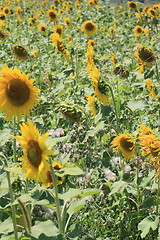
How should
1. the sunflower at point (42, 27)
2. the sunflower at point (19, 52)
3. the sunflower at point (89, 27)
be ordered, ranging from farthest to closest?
1. the sunflower at point (42, 27)
2. the sunflower at point (89, 27)
3. the sunflower at point (19, 52)

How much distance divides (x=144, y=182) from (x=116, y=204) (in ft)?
0.75

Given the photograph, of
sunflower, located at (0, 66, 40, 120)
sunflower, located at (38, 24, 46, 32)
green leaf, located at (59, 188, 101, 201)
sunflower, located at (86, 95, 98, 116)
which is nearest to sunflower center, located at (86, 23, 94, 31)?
sunflower, located at (38, 24, 46, 32)

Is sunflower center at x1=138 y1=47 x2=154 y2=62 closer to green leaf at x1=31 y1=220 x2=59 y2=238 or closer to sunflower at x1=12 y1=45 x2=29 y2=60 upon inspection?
sunflower at x1=12 y1=45 x2=29 y2=60

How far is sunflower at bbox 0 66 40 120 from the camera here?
1652 mm

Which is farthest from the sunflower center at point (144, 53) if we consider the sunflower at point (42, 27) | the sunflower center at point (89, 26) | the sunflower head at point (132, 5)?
the sunflower head at point (132, 5)

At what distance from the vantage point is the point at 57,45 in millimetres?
3629

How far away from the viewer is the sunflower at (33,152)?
132cm

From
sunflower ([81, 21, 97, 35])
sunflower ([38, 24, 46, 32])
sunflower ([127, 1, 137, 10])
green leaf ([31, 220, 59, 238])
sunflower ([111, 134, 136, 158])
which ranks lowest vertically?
green leaf ([31, 220, 59, 238])

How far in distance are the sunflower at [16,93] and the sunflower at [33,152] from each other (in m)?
0.34

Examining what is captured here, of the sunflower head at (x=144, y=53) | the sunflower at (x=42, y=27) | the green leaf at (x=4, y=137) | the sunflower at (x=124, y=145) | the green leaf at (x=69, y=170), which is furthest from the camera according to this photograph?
the sunflower at (x=42, y=27)

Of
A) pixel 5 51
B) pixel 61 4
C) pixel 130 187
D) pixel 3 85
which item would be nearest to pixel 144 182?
pixel 130 187

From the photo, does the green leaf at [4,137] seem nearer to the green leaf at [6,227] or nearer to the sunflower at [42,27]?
the green leaf at [6,227]

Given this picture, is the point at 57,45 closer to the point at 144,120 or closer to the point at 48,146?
the point at 144,120

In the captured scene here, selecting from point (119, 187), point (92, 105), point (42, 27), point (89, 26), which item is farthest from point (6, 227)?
point (42, 27)
